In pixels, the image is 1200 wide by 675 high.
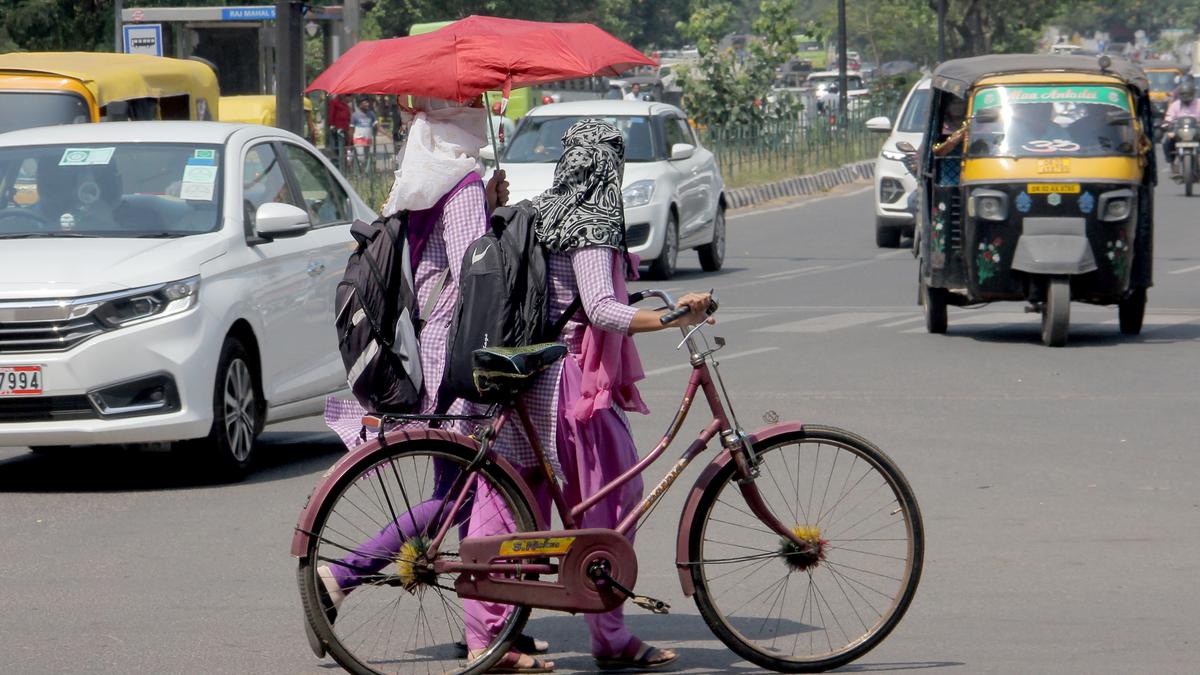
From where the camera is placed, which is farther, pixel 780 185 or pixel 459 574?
pixel 780 185

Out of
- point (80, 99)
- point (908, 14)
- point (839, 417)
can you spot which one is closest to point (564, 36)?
point (839, 417)

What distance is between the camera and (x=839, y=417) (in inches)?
405

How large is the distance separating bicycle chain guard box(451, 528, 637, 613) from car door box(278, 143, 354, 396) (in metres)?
4.39

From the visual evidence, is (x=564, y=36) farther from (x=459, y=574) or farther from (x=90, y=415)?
(x=90, y=415)

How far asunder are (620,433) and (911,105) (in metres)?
18.0

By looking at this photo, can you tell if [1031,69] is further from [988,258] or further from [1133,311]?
[1133,311]

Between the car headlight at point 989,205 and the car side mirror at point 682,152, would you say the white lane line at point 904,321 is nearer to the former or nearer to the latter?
the car headlight at point 989,205

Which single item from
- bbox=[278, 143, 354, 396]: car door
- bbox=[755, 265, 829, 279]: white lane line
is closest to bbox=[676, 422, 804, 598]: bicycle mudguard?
bbox=[278, 143, 354, 396]: car door

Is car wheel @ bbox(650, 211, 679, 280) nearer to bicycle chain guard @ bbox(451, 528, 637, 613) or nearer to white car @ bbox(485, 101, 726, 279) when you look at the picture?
white car @ bbox(485, 101, 726, 279)

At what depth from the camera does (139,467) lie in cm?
927

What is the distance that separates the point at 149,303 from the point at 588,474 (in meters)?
3.51

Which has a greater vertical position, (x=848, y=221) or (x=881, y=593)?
(x=881, y=593)

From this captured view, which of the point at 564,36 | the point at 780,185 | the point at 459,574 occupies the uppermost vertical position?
the point at 564,36

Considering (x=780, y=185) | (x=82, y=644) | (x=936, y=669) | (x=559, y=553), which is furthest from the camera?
(x=780, y=185)
